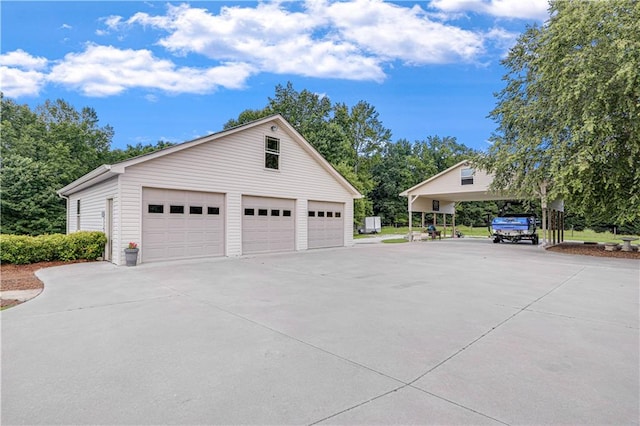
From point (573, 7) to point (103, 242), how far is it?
2010 centimetres

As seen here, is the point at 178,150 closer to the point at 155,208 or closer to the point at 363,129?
the point at 155,208

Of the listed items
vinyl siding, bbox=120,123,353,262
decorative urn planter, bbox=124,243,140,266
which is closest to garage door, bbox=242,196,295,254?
vinyl siding, bbox=120,123,353,262

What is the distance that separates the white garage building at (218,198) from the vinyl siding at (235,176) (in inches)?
1.3

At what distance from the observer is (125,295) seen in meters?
6.29

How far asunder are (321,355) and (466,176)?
20065 millimetres

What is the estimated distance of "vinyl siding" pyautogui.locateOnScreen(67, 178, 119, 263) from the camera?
35.5ft

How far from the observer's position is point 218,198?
12797 millimetres

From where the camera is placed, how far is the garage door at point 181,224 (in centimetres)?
1108

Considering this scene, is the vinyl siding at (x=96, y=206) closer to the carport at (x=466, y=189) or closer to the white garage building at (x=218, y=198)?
the white garage building at (x=218, y=198)

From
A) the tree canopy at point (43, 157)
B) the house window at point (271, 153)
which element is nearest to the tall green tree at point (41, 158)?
the tree canopy at point (43, 157)

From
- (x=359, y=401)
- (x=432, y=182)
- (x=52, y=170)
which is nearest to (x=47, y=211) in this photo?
(x=52, y=170)

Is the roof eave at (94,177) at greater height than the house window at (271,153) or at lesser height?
lesser

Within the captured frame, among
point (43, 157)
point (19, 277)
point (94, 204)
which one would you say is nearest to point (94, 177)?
point (94, 204)

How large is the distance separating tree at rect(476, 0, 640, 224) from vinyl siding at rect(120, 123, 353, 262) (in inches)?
367
